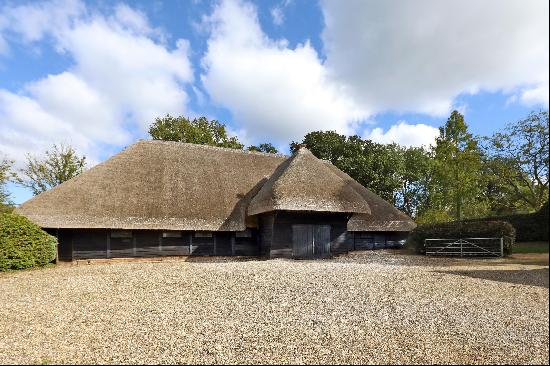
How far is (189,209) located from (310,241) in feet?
23.7

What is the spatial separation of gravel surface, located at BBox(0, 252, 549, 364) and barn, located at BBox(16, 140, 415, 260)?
23.5ft

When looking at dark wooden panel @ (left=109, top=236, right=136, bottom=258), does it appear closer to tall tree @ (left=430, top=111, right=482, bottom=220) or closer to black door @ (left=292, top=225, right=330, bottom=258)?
black door @ (left=292, top=225, right=330, bottom=258)

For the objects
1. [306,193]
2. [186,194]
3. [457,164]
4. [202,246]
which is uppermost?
[457,164]

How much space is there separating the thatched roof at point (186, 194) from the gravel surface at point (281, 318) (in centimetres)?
702

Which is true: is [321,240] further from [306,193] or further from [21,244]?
[21,244]

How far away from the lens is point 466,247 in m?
19.8

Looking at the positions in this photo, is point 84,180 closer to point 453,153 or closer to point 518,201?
point 453,153

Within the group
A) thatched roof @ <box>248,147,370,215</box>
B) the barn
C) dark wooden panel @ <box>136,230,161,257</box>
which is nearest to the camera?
the barn

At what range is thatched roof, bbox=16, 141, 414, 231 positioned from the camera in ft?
63.0

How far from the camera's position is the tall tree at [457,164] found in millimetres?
31781

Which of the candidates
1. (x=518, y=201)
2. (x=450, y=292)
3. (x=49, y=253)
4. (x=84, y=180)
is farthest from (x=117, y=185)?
(x=518, y=201)

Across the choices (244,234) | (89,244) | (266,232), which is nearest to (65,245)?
(89,244)

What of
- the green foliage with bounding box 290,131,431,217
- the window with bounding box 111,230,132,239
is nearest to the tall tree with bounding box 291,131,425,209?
the green foliage with bounding box 290,131,431,217

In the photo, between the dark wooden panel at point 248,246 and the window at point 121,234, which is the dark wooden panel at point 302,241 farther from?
the window at point 121,234
